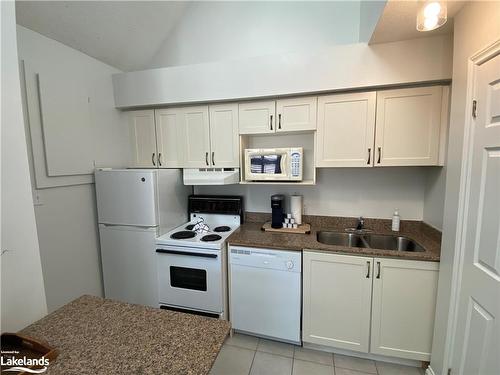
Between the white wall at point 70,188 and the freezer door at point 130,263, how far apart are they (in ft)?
0.47

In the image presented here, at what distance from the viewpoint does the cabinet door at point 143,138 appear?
243 cm

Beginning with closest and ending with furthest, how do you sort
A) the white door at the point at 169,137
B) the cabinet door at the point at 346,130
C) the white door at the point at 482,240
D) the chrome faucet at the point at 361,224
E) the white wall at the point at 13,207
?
the white wall at the point at 13,207
the white door at the point at 482,240
the cabinet door at the point at 346,130
the chrome faucet at the point at 361,224
the white door at the point at 169,137

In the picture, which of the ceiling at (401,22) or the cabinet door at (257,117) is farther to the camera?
the cabinet door at (257,117)

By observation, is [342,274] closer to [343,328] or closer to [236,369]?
[343,328]

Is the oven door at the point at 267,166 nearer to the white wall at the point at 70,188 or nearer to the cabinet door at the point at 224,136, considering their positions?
the cabinet door at the point at 224,136

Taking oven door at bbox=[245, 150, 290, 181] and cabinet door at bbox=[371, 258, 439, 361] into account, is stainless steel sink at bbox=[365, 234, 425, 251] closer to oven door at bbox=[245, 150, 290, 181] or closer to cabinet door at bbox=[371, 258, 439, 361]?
cabinet door at bbox=[371, 258, 439, 361]

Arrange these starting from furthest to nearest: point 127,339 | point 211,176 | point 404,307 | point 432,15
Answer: point 211,176 → point 404,307 → point 432,15 → point 127,339

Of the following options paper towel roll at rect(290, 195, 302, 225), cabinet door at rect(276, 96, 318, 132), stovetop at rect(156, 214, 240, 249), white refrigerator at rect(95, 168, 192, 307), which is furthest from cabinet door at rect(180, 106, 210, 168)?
paper towel roll at rect(290, 195, 302, 225)

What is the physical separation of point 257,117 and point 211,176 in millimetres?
692

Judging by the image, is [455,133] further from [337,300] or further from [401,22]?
[337,300]

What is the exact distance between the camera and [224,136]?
7.36 ft

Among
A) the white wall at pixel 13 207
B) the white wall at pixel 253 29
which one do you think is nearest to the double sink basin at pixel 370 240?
the white wall at pixel 253 29

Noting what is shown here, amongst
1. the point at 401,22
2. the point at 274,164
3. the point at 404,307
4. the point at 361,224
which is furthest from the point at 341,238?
the point at 401,22

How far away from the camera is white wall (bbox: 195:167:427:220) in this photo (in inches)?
85.1
